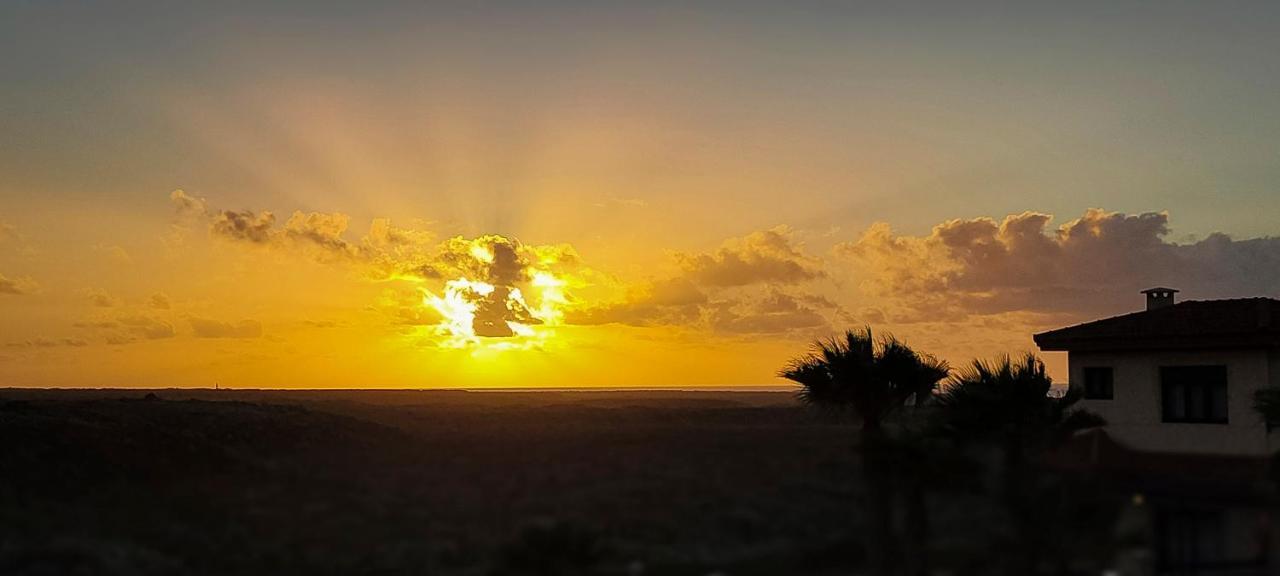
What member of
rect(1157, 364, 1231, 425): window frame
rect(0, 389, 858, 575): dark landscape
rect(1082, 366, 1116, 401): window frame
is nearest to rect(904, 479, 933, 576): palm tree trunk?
rect(0, 389, 858, 575): dark landscape

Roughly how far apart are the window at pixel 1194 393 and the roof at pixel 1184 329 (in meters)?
0.82

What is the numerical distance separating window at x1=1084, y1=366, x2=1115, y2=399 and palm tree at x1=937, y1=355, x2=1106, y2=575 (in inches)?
248

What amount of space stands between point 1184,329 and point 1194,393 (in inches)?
72.3

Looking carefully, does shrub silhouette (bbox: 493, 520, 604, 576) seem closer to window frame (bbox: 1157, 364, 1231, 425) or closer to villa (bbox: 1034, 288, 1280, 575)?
villa (bbox: 1034, 288, 1280, 575)

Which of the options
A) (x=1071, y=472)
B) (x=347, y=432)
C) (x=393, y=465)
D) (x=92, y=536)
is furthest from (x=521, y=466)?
(x=347, y=432)

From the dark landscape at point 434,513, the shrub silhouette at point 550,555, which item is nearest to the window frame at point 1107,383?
the dark landscape at point 434,513

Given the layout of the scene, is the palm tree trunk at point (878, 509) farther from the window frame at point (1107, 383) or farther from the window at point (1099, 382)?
the window at point (1099, 382)

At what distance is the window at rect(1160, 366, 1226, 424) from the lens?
30.2 metres

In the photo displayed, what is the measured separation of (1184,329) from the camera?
30.8 metres

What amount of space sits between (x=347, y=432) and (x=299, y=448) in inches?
247

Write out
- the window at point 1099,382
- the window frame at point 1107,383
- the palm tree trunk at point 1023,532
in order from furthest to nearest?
1. the window at point 1099,382
2. the window frame at point 1107,383
3. the palm tree trunk at point 1023,532

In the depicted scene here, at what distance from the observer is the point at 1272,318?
3022 centimetres

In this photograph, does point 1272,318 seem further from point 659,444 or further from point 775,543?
point 775,543

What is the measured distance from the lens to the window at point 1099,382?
3275 centimetres
